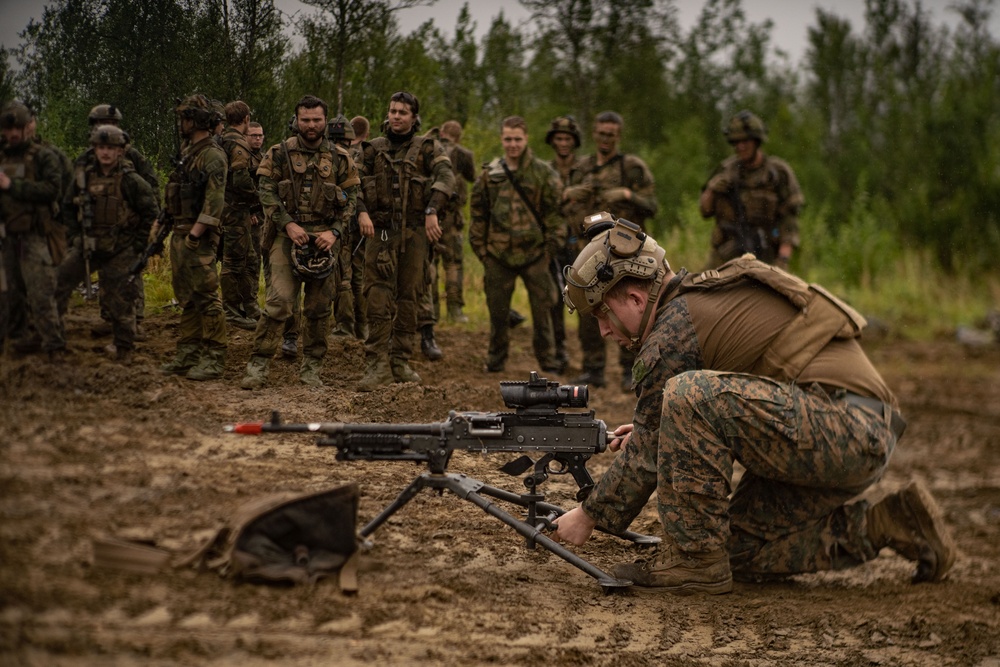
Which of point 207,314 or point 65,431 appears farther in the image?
point 207,314

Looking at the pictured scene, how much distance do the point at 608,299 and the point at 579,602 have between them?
4.47ft

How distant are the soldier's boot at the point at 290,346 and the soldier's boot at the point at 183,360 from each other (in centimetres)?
41

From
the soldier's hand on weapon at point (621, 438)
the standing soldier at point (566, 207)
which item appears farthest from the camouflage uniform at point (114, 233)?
Result: the standing soldier at point (566, 207)

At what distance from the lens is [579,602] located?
14.9 ft

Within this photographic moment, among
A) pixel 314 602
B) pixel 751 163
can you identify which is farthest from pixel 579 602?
pixel 751 163

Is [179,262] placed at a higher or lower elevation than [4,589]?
higher

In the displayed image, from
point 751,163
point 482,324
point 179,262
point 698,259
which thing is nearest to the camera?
point 179,262

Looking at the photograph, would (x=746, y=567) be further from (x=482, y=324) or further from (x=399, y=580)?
(x=482, y=324)

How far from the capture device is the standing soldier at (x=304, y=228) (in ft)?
14.7

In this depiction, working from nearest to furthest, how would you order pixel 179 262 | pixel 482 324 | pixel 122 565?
pixel 122 565, pixel 179 262, pixel 482 324

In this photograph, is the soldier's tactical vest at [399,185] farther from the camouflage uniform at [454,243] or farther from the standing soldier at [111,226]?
the standing soldier at [111,226]

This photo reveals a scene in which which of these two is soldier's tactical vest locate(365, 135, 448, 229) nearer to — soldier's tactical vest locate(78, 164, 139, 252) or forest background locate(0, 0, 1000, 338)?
forest background locate(0, 0, 1000, 338)

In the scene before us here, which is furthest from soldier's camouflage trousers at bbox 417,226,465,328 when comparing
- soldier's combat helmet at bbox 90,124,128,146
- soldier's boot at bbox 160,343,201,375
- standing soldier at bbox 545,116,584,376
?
soldier's combat helmet at bbox 90,124,128,146

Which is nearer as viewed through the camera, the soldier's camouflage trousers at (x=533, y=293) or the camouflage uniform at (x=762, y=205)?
the soldier's camouflage trousers at (x=533, y=293)
